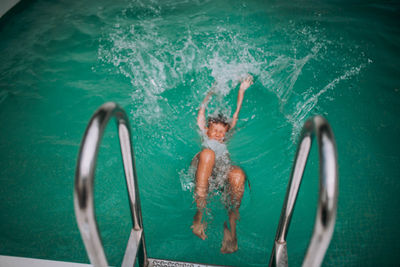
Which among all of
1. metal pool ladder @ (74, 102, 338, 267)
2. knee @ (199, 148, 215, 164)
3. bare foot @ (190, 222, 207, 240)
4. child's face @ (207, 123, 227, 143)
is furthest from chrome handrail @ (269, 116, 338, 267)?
child's face @ (207, 123, 227, 143)

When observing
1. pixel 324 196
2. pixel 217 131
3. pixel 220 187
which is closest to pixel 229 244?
pixel 220 187

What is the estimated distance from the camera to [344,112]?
3.26 metres

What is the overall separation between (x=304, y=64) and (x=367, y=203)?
7.80 ft

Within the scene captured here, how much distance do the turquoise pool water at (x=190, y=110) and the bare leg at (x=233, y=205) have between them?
16 cm

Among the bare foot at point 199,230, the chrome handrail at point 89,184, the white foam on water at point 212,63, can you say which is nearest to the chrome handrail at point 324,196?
the chrome handrail at point 89,184

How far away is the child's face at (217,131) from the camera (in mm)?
2747

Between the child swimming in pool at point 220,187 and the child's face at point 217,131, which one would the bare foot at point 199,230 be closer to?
the child swimming in pool at point 220,187

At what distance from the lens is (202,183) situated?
7.45ft

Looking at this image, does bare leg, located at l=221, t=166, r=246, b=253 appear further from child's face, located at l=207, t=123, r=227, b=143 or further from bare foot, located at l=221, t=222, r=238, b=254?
child's face, located at l=207, t=123, r=227, b=143

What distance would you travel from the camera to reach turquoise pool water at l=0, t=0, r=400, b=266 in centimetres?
237

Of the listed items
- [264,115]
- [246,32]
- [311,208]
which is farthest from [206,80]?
[311,208]

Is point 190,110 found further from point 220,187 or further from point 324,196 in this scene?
point 324,196

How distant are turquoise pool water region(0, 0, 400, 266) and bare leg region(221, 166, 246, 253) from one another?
6.4 inches

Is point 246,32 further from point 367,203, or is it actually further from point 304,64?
point 367,203
